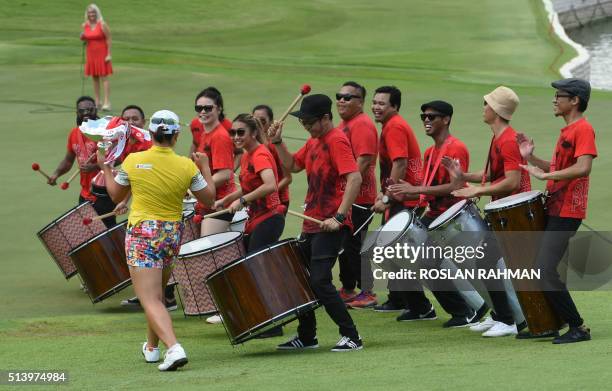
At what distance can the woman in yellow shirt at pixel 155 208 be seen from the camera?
8.16m

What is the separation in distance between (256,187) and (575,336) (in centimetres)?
281

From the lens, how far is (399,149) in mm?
10172

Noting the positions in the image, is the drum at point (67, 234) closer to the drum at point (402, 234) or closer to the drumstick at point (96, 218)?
the drumstick at point (96, 218)

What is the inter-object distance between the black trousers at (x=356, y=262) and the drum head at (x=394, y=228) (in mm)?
1202

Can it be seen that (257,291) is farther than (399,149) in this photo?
No

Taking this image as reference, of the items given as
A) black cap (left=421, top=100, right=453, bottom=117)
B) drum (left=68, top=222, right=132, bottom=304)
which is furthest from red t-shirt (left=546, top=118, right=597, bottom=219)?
drum (left=68, top=222, right=132, bottom=304)

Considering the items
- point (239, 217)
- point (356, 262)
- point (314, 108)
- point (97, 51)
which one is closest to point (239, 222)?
point (239, 217)

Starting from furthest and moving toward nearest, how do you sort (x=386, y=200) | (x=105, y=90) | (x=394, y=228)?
(x=105, y=90) < (x=386, y=200) < (x=394, y=228)

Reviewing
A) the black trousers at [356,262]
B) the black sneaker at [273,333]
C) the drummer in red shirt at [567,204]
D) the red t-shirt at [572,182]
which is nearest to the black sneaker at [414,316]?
the black trousers at [356,262]

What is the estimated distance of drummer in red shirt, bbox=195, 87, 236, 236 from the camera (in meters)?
10.4

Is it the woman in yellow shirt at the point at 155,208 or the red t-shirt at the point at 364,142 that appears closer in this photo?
the woman in yellow shirt at the point at 155,208

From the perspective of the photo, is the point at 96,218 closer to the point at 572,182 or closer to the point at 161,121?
the point at 161,121

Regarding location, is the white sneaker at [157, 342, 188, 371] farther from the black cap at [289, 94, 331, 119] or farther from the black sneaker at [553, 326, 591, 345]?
the black sneaker at [553, 326, 591, 345]

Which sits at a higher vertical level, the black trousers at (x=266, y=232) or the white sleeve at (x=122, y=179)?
the white sleeve at (x=122, y=179)
